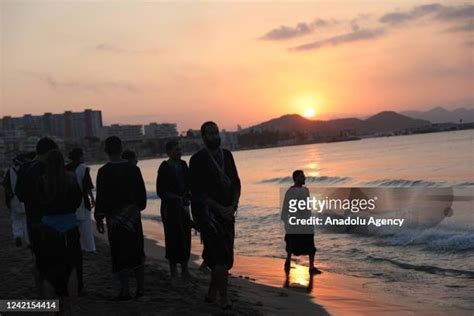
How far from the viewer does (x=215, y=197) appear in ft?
15.8

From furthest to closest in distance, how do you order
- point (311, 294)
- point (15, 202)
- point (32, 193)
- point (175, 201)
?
point (15, 202) < point (311, 294) < point (175, 201) < point (32, 193)

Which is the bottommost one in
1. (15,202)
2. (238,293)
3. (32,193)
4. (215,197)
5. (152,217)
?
(152,217)

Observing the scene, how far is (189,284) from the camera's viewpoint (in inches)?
251

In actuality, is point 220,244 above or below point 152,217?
above

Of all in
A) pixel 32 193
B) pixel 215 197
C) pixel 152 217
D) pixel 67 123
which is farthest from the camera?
pixel 67 123

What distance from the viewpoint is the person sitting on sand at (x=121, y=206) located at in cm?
509

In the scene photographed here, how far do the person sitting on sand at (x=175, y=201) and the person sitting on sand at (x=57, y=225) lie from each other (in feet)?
5.81

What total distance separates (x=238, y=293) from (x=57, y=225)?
Result: 2.99 meters

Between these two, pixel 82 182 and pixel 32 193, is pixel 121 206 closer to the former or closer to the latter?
pixel 32 193

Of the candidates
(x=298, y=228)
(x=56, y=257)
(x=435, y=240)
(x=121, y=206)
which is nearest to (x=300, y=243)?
(x=298, y=228)

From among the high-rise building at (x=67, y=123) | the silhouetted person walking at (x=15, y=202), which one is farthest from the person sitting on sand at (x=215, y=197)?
the high-rise building at (x=67, y=123)

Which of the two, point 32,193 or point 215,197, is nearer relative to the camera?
point 32,193

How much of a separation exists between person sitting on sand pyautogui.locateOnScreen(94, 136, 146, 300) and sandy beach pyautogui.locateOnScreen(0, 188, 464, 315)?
1.34ft

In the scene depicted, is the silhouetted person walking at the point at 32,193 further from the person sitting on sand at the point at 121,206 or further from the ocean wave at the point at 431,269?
the ocean wave at the point at 431,269
